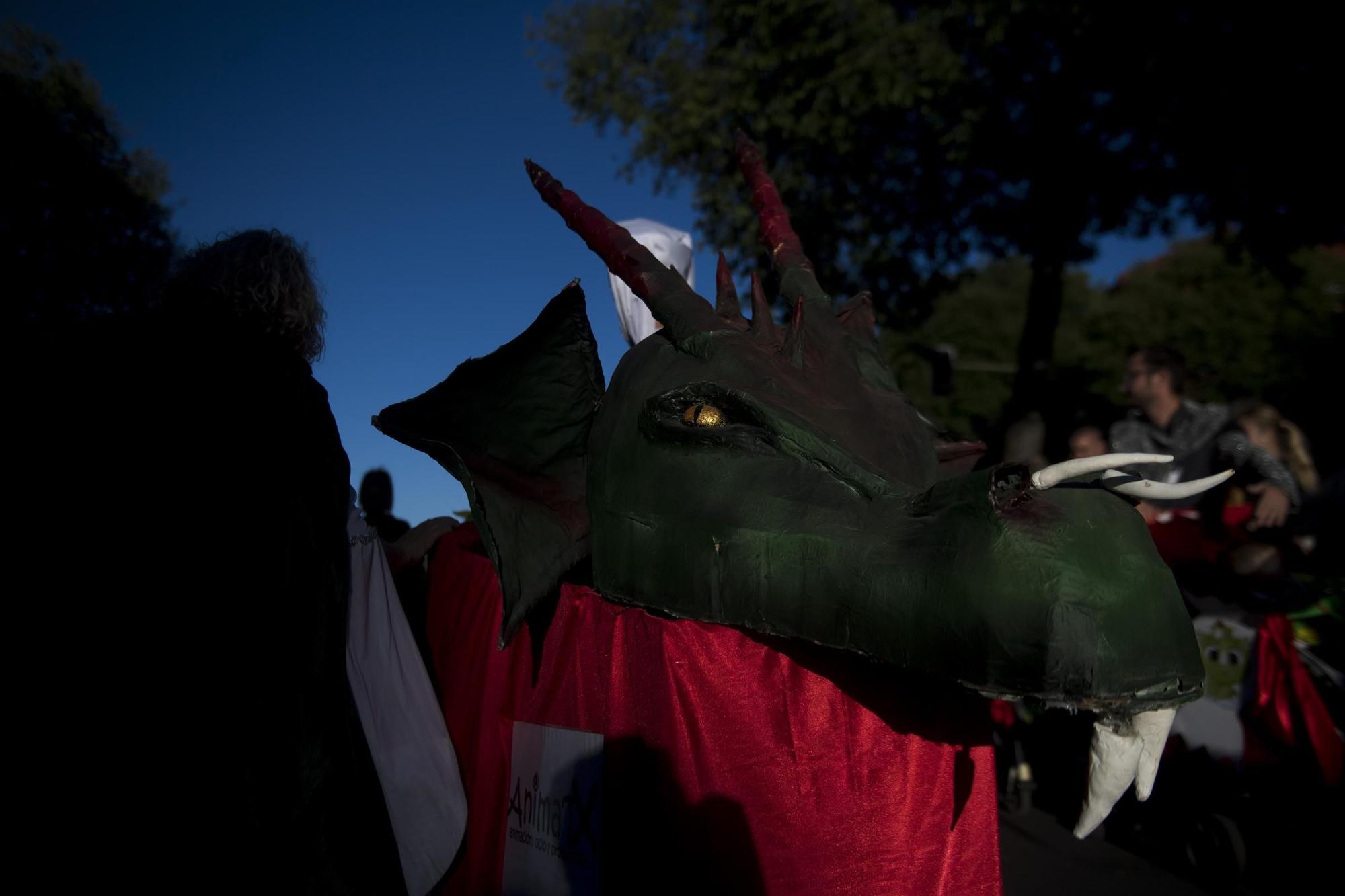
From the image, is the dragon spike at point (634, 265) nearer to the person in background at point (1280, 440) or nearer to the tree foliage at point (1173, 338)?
the person in background at point (1280, 440)

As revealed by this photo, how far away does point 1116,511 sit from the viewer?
1354mm

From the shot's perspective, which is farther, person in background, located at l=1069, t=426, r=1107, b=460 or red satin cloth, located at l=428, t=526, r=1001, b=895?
person in background, located at l=1069, t=426, r=1107, b=460

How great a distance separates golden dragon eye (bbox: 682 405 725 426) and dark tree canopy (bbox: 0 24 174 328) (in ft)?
6.75

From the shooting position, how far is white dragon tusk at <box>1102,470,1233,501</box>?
136 cm

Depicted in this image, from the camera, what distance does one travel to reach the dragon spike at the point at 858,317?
2.39 metres

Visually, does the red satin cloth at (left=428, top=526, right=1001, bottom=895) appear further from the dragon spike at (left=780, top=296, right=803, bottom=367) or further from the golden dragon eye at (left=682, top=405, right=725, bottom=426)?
the dragon spike at (left=780, top=296, right=803, bottom=367)

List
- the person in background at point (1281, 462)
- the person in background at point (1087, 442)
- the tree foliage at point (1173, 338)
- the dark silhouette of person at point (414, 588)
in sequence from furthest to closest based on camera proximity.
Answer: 1. the tree foliage at point (1173, 338)
2. the person in background at point (1087, 442)
3. the person in background at point (1281, 462)
4. the dark silhouette of person at point (414, 588)

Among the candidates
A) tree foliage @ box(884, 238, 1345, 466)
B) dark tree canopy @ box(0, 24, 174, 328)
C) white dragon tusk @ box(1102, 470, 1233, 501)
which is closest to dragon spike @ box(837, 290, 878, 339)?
white dragon tusk @ box(1102, 470, 1233, 501)

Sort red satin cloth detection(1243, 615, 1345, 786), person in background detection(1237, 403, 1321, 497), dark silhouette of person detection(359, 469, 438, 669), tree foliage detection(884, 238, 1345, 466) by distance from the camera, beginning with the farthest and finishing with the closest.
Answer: tree foliage detection(884, 238, 1345, 466) → person in background detection(1237, 403, 1321, 497) → red satin cloth detection(1243, 615, 1345, 786) → dark silhouette of person detection(359, 469, 438, 669)

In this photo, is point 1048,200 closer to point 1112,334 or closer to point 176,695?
point 176,695

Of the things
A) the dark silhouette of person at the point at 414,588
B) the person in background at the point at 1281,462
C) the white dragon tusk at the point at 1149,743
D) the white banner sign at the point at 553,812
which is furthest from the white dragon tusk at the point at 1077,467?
the person in background at the point at 1281,462

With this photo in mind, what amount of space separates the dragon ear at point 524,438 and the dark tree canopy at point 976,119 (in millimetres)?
8537

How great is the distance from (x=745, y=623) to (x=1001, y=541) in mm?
520

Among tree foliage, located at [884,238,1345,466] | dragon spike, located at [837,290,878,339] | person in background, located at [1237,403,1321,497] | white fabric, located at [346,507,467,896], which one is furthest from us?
tree foliage, located at [884,238,1345,466]
